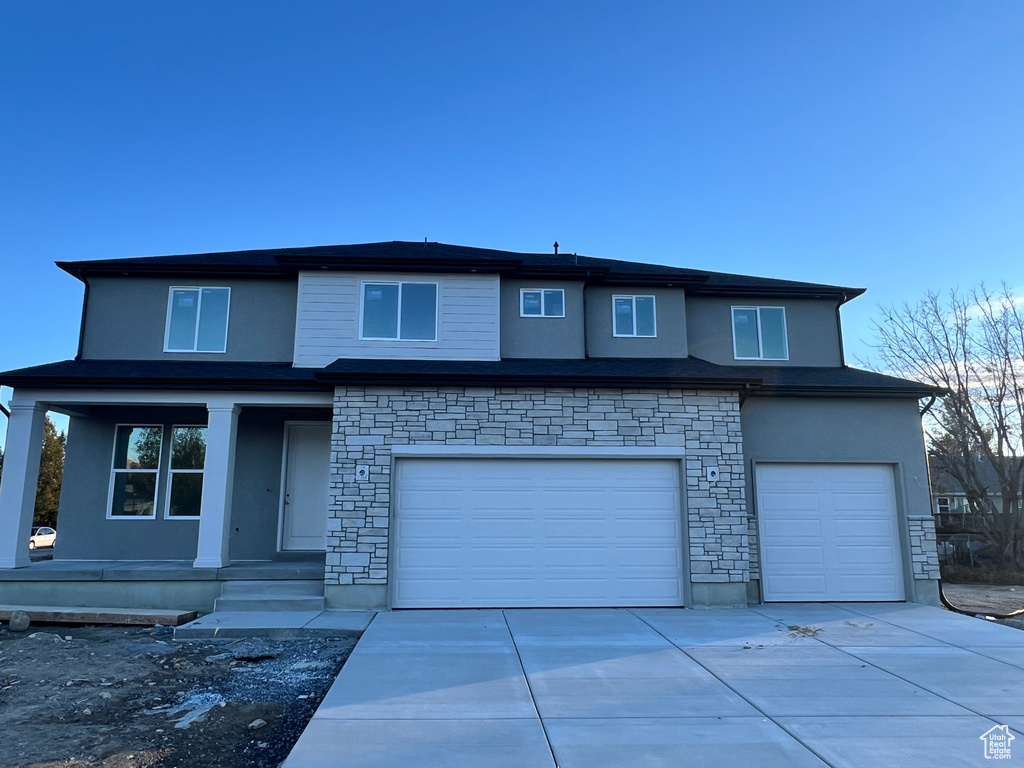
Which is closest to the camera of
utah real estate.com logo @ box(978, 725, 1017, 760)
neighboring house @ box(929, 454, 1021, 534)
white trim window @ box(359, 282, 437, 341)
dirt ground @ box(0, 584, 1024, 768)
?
utah real estate.com logo @ box(978, 725, 1017, 760)

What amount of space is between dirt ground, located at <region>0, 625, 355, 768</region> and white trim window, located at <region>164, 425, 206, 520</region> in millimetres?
3199

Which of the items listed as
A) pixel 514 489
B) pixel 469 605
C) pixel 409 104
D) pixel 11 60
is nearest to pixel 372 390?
pixel 514 489

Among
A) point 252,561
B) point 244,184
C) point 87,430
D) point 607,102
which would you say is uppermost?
point 607,102

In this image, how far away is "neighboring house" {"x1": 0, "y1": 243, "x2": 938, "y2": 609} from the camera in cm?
948

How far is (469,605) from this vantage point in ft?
30.5

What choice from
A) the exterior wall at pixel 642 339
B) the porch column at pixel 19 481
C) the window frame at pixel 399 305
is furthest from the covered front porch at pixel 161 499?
the exterior wall at pixel 642 339

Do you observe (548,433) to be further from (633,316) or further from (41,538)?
(41,538)

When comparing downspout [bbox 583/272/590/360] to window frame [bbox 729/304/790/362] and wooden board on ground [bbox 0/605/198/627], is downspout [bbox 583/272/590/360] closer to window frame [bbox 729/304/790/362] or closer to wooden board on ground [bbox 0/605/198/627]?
window frame [bbox 729/304/790/362]

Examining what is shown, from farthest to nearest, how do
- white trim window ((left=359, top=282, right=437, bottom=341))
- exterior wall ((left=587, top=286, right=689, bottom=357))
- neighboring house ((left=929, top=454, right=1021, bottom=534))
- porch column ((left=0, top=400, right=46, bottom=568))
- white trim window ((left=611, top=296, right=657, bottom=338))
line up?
neighboring house ((left=929, top=454, right=1021, bottom=534)) < white trim window ((left=611, top=296, right=657, bottom=338)) < exterior wall ((left=587, top=286, right=689, bottom=357)) < white trim window ((left=359, top=282, right=437, bottom=341)) < porch column ((left=0, top=400, right=46, bottom=568))

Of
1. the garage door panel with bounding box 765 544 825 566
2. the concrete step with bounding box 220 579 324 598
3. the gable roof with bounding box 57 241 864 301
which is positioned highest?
the gable roof with bounding box 57 241 864 301

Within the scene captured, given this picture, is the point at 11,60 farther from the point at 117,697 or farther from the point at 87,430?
the point at 117,697

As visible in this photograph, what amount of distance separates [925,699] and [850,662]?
3.86 feet

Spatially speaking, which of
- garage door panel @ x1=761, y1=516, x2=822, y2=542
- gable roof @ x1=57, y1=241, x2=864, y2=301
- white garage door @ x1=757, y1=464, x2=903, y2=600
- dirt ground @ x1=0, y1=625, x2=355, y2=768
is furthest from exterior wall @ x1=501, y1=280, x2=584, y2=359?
dirt ground @ x1=0, y1=625, x2=355, y2=768

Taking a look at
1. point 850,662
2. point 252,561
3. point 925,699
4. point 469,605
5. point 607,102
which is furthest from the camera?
point 607,102
